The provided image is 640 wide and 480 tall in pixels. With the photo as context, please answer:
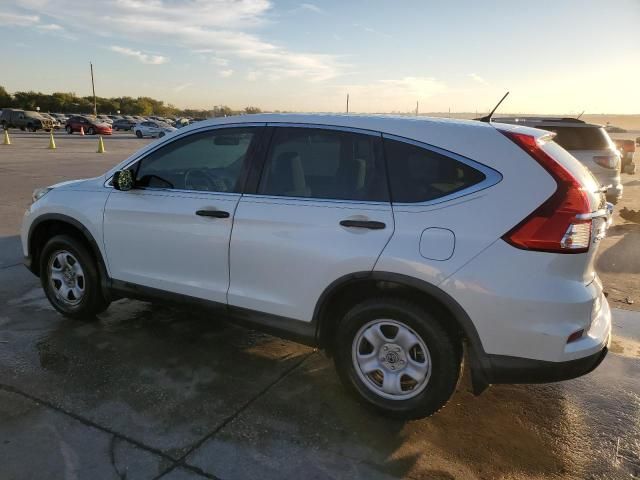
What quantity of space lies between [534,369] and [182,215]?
94.1 inches

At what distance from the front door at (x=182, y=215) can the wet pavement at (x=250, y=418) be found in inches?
14.7

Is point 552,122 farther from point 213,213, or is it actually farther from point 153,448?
point 153,448

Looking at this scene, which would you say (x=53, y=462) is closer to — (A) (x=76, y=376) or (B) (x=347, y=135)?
(A) (x=76, y=376)

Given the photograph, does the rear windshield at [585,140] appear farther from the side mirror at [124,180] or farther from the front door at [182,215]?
the side mirror at [124,180]

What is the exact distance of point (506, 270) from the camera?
247cm

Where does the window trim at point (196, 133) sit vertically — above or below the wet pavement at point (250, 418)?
above

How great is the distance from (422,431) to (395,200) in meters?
1.36

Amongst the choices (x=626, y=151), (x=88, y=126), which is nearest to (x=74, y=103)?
(x=88, y=126)

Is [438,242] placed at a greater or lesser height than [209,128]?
lesser

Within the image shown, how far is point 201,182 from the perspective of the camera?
140 inches

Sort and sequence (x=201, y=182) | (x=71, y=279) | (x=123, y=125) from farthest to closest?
(x=123, y=125) → (x=71, y=279) → (x=201, y=182)

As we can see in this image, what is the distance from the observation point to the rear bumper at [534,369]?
2.54 meters

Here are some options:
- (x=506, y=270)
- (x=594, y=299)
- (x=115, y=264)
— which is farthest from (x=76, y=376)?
(x=594, y=299)

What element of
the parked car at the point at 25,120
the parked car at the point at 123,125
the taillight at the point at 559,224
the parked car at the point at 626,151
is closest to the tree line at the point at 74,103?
the parked car at the point at 123,125
